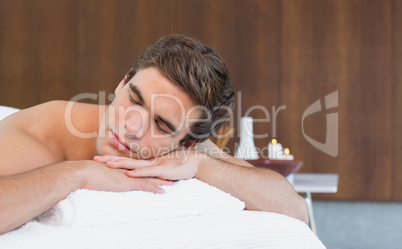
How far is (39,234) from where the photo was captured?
3.22ft

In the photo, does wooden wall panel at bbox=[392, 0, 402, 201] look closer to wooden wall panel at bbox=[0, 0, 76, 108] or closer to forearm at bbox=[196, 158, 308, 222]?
wooden wall panel at bbox=[0, 0, 76, 108]

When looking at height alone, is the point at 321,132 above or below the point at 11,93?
below

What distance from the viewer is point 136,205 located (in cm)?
111

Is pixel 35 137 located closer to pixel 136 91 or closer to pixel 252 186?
pixel 136 91

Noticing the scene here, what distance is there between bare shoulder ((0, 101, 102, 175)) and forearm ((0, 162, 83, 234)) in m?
0.17

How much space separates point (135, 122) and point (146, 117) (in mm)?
33

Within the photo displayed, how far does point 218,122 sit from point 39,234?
769mm

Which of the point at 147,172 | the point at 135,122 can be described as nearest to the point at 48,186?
the point at 147,172

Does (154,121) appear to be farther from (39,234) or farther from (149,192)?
(39,234)

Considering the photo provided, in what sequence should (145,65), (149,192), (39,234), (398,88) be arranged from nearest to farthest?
1. (39,234)
2. (149,192)
3. (145,65)
4. (398,88)

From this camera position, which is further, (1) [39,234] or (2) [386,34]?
(2) [386,34]

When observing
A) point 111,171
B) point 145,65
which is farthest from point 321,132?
point 111,171

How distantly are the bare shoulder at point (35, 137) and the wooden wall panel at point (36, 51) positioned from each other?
265 cm

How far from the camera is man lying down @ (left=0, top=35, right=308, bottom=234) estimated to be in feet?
4.17
